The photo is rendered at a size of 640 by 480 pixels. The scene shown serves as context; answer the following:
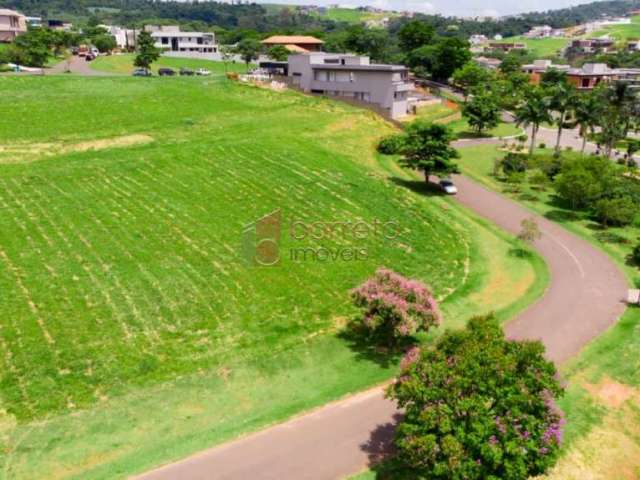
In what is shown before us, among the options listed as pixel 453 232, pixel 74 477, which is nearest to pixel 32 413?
pixel 74 477

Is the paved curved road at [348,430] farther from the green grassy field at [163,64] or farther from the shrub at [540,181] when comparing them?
the green grassy field at [163,64]

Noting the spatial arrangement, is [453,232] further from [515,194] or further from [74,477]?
[74,477]

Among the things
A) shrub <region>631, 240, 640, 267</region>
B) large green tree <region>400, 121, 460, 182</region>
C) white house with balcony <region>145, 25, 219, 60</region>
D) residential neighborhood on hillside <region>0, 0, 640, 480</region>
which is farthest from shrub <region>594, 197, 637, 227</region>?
white house with balcony <region>145, 25, 219, 60</region>

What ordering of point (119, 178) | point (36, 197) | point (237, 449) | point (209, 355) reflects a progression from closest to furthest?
1. point (237, 449)
2. point (209, 355)
3. point (36, 197)
4. point (119, 178)

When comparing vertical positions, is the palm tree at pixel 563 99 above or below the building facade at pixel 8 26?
below

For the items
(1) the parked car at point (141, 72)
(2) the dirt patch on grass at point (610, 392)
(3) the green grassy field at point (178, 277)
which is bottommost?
(2) the dirt patch on grass at point (610, 392)

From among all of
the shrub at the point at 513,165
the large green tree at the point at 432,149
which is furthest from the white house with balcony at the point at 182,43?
the large green tree at the point at 432,149
